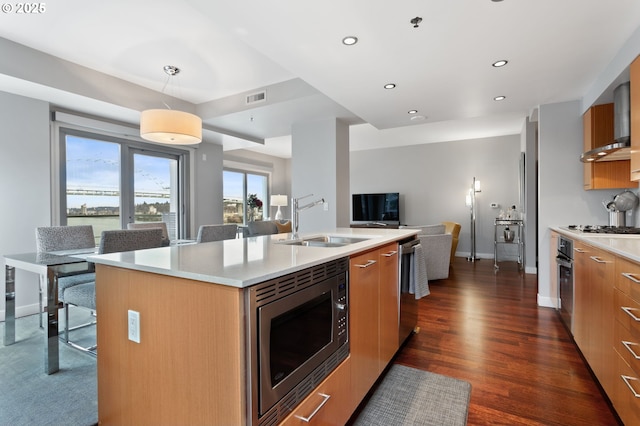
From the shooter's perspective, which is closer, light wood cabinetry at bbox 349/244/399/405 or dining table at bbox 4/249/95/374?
light wood cabinetry at bbox 349/244/399/405

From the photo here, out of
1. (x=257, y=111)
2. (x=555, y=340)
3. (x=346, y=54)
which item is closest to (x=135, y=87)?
(x=257, y=111)

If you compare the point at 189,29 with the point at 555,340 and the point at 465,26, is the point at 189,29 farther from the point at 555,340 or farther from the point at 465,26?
the point at 555,340

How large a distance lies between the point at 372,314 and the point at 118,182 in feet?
14.3

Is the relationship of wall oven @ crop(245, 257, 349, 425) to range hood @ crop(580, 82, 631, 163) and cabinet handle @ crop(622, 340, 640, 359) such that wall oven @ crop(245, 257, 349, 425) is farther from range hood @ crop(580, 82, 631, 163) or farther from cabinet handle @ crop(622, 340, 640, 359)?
range hood @ crop(580, 82, 631, 163)

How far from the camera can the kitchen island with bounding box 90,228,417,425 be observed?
94 cm

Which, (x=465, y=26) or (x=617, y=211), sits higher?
(x=465, y=26)

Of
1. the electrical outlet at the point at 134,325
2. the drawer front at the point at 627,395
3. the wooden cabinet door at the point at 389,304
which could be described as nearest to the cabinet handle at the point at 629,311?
the drawer front at the point at 627,395

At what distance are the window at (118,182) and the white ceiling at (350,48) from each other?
119 centimetres

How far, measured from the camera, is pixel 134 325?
1.20 m

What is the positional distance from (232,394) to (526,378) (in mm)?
1987

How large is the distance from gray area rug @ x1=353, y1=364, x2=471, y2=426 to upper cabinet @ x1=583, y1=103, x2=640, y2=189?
99.2 inches

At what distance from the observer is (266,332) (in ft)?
3.26

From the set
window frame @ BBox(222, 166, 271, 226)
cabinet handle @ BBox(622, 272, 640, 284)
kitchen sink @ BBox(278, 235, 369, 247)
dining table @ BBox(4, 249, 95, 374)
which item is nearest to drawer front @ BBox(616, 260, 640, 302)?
cabinet handle @ BBox(622, 272, 640, 284)

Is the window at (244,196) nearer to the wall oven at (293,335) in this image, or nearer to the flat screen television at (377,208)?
the flat screen television at (377,208)
